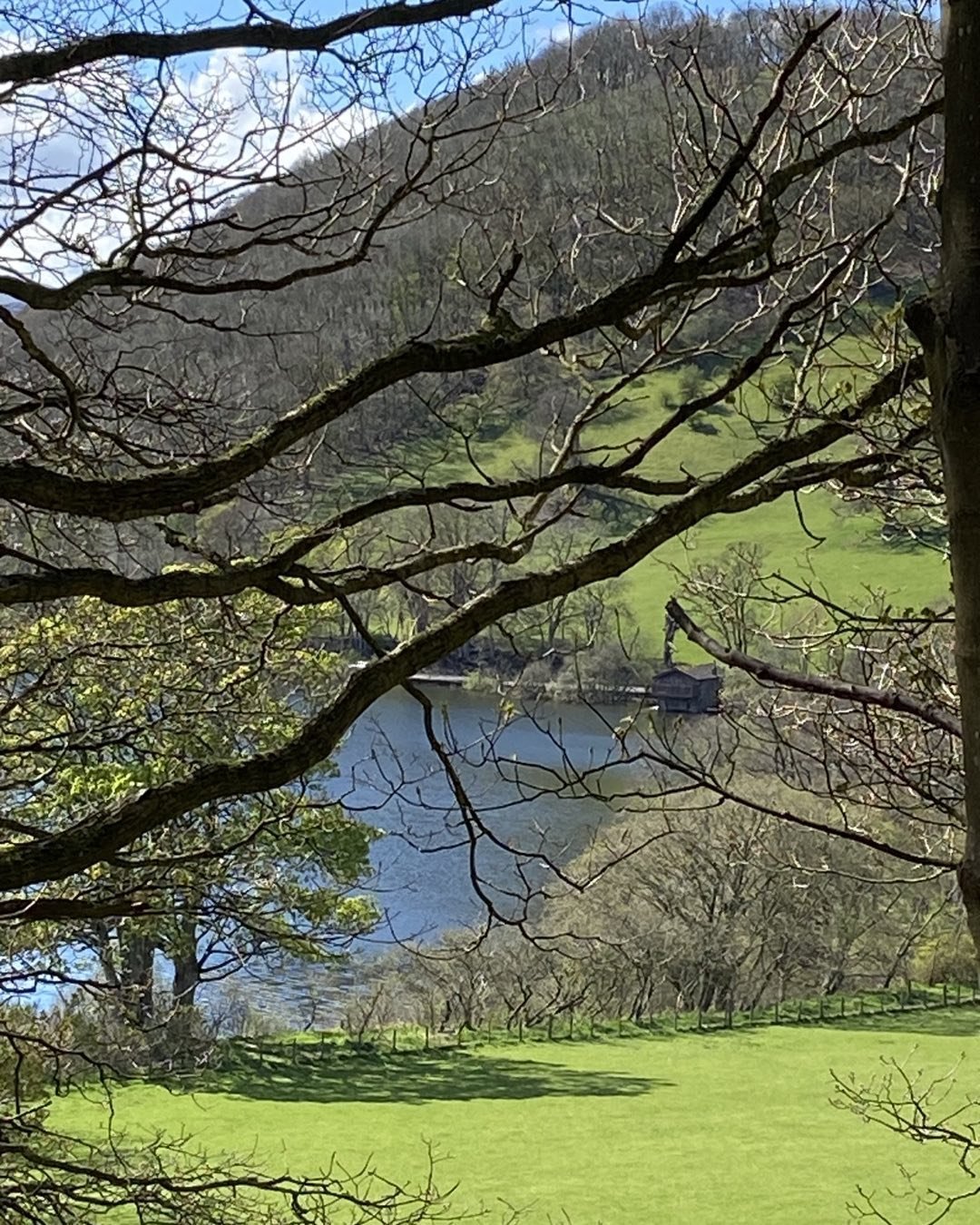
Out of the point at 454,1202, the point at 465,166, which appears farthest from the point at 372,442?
the point at 454,1202

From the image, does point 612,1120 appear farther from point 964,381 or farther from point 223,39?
point 964,381

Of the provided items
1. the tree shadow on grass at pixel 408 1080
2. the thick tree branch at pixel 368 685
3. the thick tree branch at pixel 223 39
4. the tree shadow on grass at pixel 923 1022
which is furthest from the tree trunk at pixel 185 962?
the thick tree branch at pixel 368 685

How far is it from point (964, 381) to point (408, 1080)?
547 inches

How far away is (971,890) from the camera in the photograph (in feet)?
3.87

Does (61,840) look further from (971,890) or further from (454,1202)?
(454,1202)

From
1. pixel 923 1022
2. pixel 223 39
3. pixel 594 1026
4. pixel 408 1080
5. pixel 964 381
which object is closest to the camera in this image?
pixel 964 381

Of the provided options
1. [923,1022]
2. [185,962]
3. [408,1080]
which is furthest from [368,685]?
[923,1022]

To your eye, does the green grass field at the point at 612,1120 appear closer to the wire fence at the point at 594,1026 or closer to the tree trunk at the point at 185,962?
the wire fence at the point at 594,1026

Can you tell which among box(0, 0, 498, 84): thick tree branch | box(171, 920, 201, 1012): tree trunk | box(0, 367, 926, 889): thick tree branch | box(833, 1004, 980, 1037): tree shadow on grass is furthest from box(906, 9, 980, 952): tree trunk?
box(833, 1004, 980, 1037): tree shadow on grass

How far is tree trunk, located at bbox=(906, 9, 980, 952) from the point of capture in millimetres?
1093

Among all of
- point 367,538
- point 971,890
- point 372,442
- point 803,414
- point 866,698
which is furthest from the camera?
point 372,442

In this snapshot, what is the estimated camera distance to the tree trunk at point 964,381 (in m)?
1.09

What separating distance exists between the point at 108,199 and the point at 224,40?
2.54 feet

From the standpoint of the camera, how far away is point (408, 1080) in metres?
14.0
